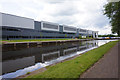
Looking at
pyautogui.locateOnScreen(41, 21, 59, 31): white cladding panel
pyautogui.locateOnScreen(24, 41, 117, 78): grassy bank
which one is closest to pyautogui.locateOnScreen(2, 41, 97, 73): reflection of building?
pyautogui.locateOnScreen(24, 41, 117, 78): grassy bank

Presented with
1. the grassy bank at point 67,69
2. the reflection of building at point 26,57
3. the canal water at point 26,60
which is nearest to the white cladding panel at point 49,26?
the canal water at point 26,60

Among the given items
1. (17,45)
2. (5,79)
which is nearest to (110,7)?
(5,79)

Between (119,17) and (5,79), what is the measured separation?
17.1 metres

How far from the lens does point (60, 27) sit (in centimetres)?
7469

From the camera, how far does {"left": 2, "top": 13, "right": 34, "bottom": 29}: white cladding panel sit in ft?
131

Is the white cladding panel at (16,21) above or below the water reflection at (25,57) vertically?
above

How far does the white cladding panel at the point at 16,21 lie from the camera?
131 ft

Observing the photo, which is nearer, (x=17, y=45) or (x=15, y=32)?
(x=17, y=45)

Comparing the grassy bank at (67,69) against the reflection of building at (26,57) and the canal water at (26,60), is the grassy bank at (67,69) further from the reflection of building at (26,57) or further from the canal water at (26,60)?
the reflection of building at (26,57)

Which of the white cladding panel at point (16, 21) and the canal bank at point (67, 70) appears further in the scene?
the white cladding panel at point (16, 21)

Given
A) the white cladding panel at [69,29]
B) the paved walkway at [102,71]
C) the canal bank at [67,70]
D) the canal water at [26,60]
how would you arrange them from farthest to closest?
the white cladding panel at [69,29]
the canal water at [26,60]
the canal bank at [67,70]
the paved walkway at [102,71]

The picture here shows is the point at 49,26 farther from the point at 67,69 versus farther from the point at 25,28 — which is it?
the point at 67,69

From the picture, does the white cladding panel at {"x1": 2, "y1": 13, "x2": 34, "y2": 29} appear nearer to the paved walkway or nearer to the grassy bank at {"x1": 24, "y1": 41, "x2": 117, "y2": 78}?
the grassy bank at {"x1": 24, "y1": 41, "x2": 117, "y2": 78}

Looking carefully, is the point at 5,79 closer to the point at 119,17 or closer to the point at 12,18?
the point at 119,17
